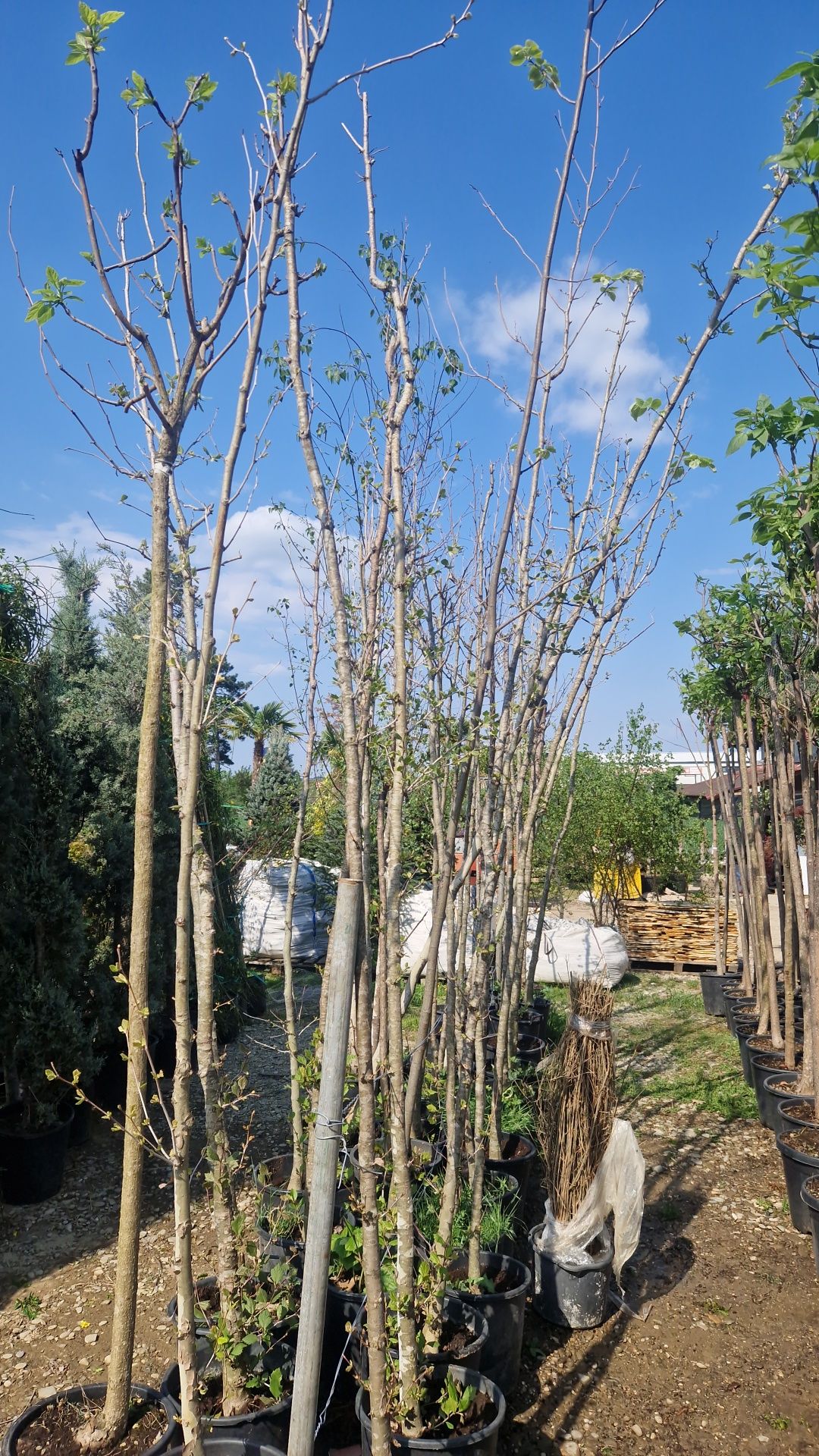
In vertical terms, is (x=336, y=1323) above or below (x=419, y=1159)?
below

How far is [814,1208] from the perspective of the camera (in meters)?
4.00

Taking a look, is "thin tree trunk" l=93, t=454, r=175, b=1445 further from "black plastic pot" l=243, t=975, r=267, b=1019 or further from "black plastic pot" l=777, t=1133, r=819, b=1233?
"black plastic pot" l=243, t=975, r=267, b=1019

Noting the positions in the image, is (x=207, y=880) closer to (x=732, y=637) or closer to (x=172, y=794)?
(x=172, y=794)

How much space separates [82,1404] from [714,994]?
295 inches

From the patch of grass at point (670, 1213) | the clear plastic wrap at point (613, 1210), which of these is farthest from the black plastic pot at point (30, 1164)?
the patch of grass at point (670, 1213)

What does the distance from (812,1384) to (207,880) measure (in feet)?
9.48

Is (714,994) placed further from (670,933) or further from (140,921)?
(140,921)

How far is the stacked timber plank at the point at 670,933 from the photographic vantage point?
11039 mm

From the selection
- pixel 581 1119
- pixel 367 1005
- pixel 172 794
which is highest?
pixel 172 794

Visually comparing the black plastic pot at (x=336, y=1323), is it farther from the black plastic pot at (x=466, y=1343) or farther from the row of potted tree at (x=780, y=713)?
the row of potted tree at (x=780, y=713)

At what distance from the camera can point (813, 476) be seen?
3.50 meters

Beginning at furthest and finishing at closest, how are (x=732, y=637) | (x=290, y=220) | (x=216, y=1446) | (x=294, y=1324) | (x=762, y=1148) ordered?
(x=732, y=637)
(x=762, y=1148)
(x=294, y=1324)
(x=216, y=1446)
(x=290, y=220)

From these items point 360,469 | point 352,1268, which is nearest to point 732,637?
point 360,469

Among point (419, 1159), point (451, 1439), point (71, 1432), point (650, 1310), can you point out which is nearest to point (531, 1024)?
point (650, 1310)
